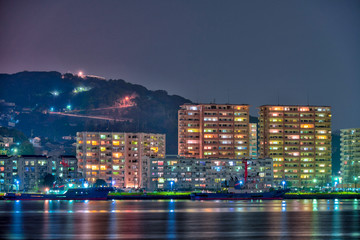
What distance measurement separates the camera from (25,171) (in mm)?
191625

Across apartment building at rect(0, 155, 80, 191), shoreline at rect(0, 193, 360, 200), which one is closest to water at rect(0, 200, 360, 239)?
shoreline at rect(0, 193, 360, 200)

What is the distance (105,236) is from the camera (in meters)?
64.6

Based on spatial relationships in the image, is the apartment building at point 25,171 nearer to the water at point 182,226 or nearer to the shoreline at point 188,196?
the shoreline at point 188,196

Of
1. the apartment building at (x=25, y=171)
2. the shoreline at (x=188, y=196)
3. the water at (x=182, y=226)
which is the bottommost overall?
the shoreline at (x=188, y=196)

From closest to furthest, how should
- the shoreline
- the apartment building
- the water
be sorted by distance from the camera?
1. the water
2. the shoreline
3. the apartment building

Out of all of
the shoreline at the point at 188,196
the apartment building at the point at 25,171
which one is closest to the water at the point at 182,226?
the shoreline at the point at 188,196

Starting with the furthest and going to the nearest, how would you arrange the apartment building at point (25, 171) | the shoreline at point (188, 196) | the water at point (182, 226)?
the apartment building at point (25, 171)
the shoreline at point (188, 196)
the water at point (182, 226)

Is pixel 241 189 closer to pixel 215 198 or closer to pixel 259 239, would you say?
pixel 215 198

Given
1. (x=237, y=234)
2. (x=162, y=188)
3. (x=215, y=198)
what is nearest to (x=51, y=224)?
(x=237, y=234)

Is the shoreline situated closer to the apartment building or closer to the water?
the apartment building

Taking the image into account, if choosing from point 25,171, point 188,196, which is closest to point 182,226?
point 188,196

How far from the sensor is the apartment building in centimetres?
18950

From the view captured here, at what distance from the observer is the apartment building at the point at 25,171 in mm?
189500

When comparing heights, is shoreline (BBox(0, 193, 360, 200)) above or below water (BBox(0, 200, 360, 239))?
below
